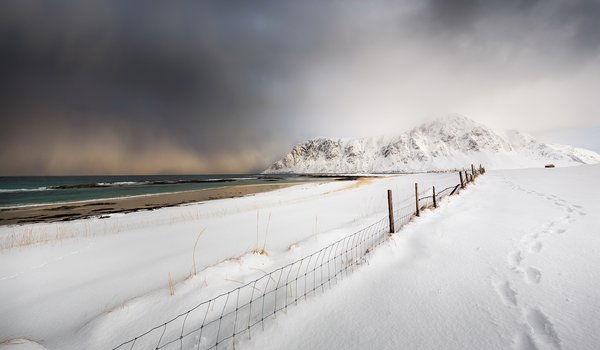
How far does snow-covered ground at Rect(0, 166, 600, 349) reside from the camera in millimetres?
3307

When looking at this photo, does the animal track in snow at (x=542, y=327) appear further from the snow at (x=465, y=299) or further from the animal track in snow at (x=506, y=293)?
the animal track in snow at (x=506, y=293)

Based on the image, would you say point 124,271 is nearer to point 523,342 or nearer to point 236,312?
point 236,312

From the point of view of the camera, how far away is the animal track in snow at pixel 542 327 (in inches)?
112

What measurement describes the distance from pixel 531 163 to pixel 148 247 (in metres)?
231

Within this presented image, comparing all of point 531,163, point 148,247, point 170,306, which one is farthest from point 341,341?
point 531,163

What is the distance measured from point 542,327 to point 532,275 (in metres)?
1.85

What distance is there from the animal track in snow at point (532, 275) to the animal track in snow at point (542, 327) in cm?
113

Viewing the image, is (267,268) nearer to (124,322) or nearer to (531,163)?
(124,322)

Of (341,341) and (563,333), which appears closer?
(563,333)

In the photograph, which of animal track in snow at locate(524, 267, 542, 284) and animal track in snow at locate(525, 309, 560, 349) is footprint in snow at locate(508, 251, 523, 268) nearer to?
animal track in snow at locate(524, 267, 542, 284)

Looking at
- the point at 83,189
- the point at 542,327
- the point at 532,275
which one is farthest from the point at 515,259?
the point at 83,189

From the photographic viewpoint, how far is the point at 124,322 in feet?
14.0

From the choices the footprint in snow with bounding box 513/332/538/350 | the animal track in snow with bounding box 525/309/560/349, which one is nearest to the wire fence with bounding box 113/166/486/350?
the footprint in snow with bounding box 513/332/538/350

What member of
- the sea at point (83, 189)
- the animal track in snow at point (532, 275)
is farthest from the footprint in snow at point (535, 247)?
the sea at point (83, 189)
